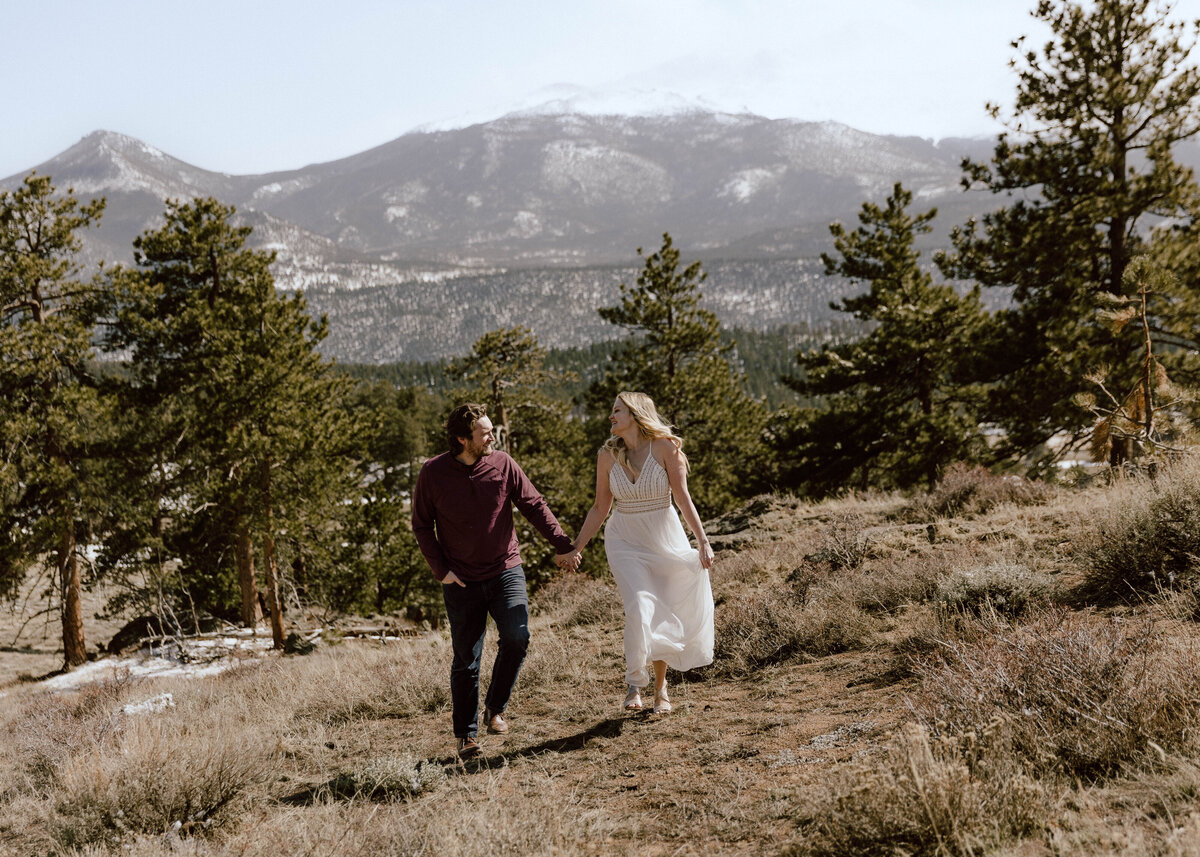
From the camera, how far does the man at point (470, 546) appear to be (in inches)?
202

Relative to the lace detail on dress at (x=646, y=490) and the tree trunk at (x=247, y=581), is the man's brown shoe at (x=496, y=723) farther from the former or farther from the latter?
the tree trunk at (x=247, y=581)

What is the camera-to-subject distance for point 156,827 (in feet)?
13.7

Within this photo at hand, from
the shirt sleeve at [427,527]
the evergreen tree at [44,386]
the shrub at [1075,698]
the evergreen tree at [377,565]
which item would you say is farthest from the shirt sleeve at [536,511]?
the evergreen tree at [377,565]

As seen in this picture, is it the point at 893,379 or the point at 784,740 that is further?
the point at 893,379

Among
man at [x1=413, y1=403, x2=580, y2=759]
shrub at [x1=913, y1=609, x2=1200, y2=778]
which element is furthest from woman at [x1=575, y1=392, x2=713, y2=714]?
shrub at [x1=913, y1=609, x2=1200, y2=778]

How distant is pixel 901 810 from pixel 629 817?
1455 millimetres

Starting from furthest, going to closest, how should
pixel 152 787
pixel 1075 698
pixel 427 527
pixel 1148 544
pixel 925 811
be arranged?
1. pixel 1148 544
2. pixel 427 527
3. pixel 152 787
4. pixel 1075 698
5. pixel 925 811

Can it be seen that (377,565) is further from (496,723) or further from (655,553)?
(655,553)

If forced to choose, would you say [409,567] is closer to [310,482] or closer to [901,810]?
[310,482]

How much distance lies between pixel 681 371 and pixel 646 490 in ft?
76.9

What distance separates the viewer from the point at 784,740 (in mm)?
4605

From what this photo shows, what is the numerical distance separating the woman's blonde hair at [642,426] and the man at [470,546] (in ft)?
2.56

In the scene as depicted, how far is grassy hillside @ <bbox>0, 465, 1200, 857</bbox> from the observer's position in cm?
308

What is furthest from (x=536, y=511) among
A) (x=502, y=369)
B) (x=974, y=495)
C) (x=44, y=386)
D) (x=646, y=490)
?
(x=502, y=369)
